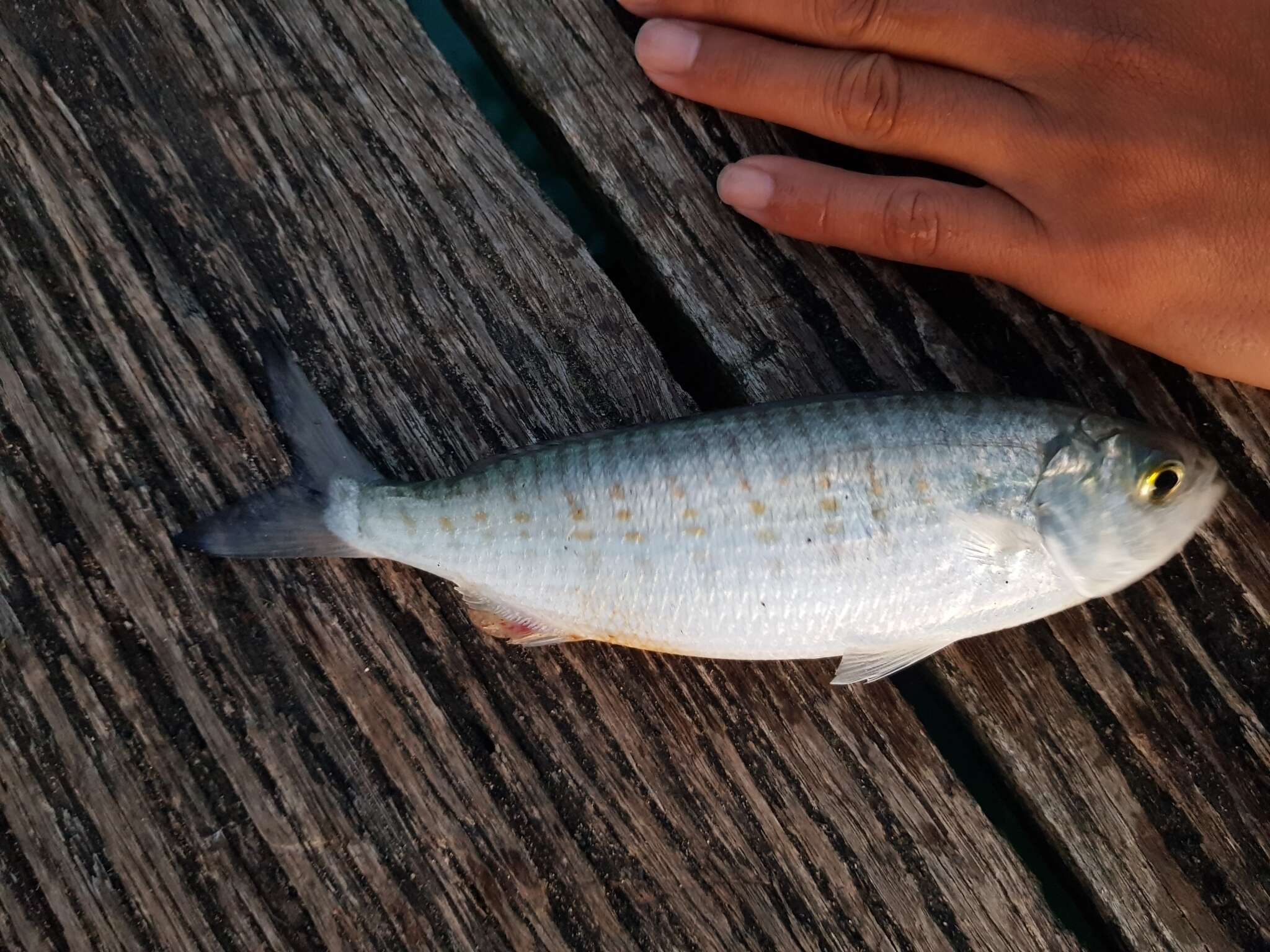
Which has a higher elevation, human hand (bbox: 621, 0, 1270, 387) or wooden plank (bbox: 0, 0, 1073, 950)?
human hand (bbox: 621, 0, 1270, 387)

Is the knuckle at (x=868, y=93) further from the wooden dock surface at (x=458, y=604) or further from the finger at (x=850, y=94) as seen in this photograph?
the wooden dock surface at (x=458, y=604)

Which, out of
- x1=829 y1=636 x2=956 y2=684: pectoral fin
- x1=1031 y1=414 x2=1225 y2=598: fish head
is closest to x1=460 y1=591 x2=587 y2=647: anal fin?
x1=829 y1=636 x2=956 y2=684: pectoral fin

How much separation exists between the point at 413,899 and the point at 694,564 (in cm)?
110

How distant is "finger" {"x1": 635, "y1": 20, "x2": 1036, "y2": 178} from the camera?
2055 millimetres

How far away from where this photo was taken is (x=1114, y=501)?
1815 mm

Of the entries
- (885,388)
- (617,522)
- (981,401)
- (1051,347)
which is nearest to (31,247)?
(617,522)

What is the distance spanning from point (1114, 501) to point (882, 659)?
654 millimetres

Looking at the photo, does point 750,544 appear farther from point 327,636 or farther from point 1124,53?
point 1124,53

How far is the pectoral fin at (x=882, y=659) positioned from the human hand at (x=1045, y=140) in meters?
0.99

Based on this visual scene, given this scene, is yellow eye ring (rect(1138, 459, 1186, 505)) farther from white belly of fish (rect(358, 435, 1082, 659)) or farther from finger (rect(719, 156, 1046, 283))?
finger (rect(719, 156, 1046, 283))

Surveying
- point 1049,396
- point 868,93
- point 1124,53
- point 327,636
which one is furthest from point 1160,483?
point 327,636

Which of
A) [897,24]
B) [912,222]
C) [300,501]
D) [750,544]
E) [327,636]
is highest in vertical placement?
[897,24]

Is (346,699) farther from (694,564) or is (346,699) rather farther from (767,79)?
(767,79)

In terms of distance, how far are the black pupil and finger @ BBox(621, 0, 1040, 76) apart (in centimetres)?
113
